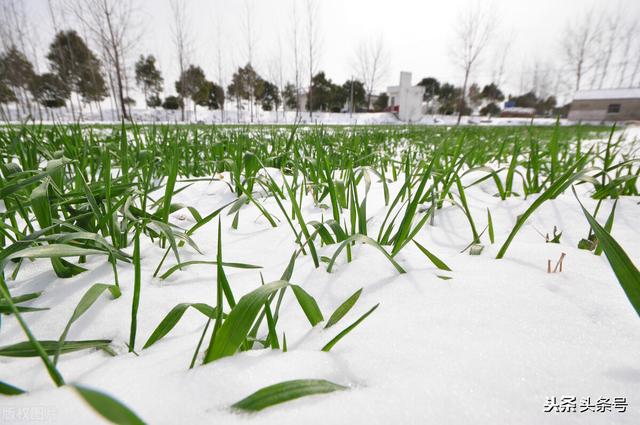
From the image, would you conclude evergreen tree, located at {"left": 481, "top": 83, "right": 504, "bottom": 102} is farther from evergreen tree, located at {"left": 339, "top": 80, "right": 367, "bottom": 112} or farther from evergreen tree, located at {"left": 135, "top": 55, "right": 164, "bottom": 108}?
evergreen tree, located at {"left": 135, "top": 55, "right": 164, "bottom": 108}

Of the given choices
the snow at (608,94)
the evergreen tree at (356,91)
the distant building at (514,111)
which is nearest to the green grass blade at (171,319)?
the evergreen tree at (356,91)

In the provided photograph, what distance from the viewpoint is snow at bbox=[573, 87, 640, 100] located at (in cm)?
2785

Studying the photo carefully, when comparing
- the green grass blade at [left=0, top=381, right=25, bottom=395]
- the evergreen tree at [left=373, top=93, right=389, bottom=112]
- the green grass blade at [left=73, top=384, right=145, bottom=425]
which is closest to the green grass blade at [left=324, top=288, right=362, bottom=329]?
the green grass blade at [left=73, top=384, right=145, bottom=425]

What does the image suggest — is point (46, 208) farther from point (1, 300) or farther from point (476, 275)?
point (476, 275)

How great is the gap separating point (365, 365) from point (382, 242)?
46 cm

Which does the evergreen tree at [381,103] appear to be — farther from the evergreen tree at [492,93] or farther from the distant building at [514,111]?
the distant building at [514,111]

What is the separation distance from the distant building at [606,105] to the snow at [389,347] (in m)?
36.2

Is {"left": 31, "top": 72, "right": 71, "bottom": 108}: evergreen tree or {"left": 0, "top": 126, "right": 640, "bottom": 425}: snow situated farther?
{"left": 31, "top": 72, "right": 71, "bottom": 108}: evergreen tree

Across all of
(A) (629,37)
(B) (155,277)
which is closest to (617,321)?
(B) (155,277)

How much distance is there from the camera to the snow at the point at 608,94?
91.4 ft

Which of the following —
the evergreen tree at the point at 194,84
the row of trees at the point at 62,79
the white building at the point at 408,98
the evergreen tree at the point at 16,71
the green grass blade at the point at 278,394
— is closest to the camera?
the green grass blade at the point at 278,394

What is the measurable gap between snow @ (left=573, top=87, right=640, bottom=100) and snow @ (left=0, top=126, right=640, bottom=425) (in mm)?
41016

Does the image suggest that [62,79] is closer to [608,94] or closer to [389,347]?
[389,347]

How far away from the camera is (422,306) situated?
54 cm
